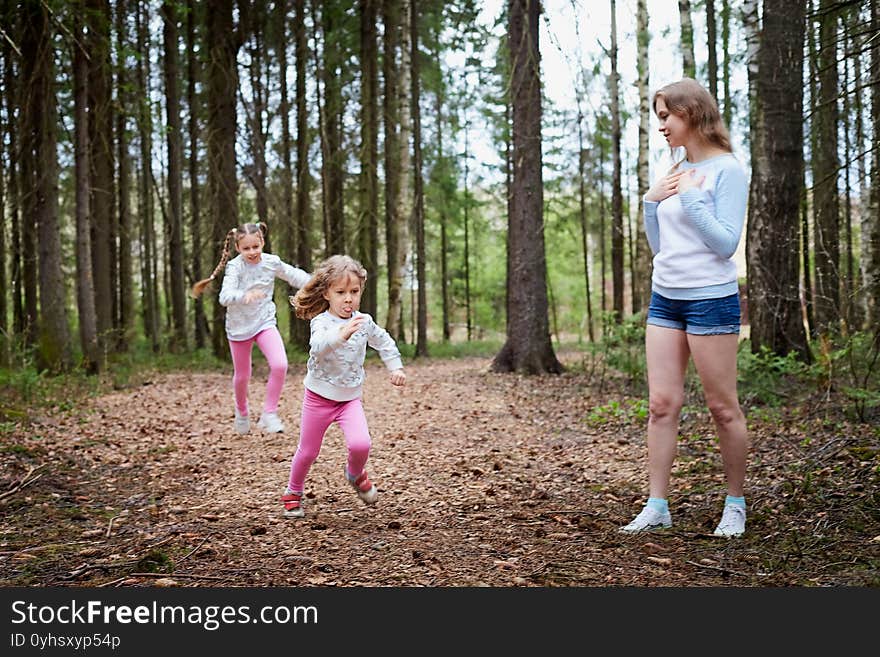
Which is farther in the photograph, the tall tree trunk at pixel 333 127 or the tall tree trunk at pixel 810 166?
the tall tree trunk at pixel 333 127

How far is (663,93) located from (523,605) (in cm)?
279

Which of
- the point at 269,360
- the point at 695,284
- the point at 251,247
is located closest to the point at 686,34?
the point at 251,247

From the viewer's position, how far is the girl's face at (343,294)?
4750mm

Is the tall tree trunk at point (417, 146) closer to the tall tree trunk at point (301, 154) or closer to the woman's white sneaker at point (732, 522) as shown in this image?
the tall tree trunk at point (301, 154)

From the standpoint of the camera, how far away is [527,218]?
1302 centimetres

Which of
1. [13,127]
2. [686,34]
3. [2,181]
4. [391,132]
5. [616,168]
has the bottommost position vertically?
[2,181]

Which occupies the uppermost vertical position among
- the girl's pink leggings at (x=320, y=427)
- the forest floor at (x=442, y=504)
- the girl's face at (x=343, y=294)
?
the girl's face at (x=343, y=294)

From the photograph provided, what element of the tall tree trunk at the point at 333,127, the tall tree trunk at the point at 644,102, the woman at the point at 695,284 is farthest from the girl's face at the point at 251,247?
the tall tree trunk at the point at 333,127

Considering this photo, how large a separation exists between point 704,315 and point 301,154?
53.2ft

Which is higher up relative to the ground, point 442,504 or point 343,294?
point 343,294

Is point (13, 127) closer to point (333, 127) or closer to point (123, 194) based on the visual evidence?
point (123, 194)

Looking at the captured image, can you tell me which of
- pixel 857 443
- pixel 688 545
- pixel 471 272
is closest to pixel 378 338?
pixel 688 545

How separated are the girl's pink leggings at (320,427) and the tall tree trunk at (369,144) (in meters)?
13.8

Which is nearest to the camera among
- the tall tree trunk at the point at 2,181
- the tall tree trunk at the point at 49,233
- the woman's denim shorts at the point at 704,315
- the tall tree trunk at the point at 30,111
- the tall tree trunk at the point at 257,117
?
the woman's denim shorts at the point at 704,315
